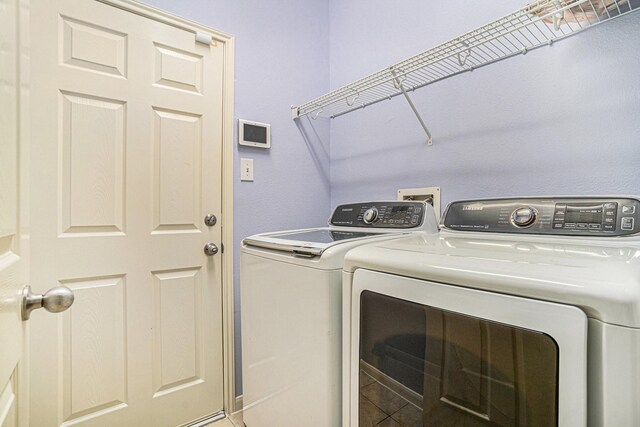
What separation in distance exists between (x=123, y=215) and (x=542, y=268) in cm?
160

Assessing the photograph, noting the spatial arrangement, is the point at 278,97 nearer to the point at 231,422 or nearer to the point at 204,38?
the point at 204,38

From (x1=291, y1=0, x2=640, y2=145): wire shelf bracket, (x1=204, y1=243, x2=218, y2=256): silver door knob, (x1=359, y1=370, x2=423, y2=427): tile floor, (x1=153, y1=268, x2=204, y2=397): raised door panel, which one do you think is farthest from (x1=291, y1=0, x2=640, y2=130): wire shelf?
(x1=153, y1=268, x2=204, y2=397): raised door panel

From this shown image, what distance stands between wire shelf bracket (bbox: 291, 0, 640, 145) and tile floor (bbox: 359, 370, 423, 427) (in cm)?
116

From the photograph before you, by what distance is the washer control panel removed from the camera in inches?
52.4

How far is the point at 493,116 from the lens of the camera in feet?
4.49

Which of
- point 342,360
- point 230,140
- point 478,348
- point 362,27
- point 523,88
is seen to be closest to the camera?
point 478,348

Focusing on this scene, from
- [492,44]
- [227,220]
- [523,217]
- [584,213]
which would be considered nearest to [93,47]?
[227,220]

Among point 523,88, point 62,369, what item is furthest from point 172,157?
point 523,88

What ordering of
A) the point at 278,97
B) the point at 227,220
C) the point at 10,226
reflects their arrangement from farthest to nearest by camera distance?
the point at 278,97 → the point at 227,220 → the point at 10,226

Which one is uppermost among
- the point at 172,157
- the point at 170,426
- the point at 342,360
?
the point at 172,157

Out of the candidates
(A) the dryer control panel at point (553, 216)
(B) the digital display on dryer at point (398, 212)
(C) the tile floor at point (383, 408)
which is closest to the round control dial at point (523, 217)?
(A) the dryer control panel at point (553, 216)

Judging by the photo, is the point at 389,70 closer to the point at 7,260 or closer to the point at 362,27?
the point at 362,27

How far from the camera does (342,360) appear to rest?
0.91 meters

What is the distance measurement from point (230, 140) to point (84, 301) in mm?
1038
